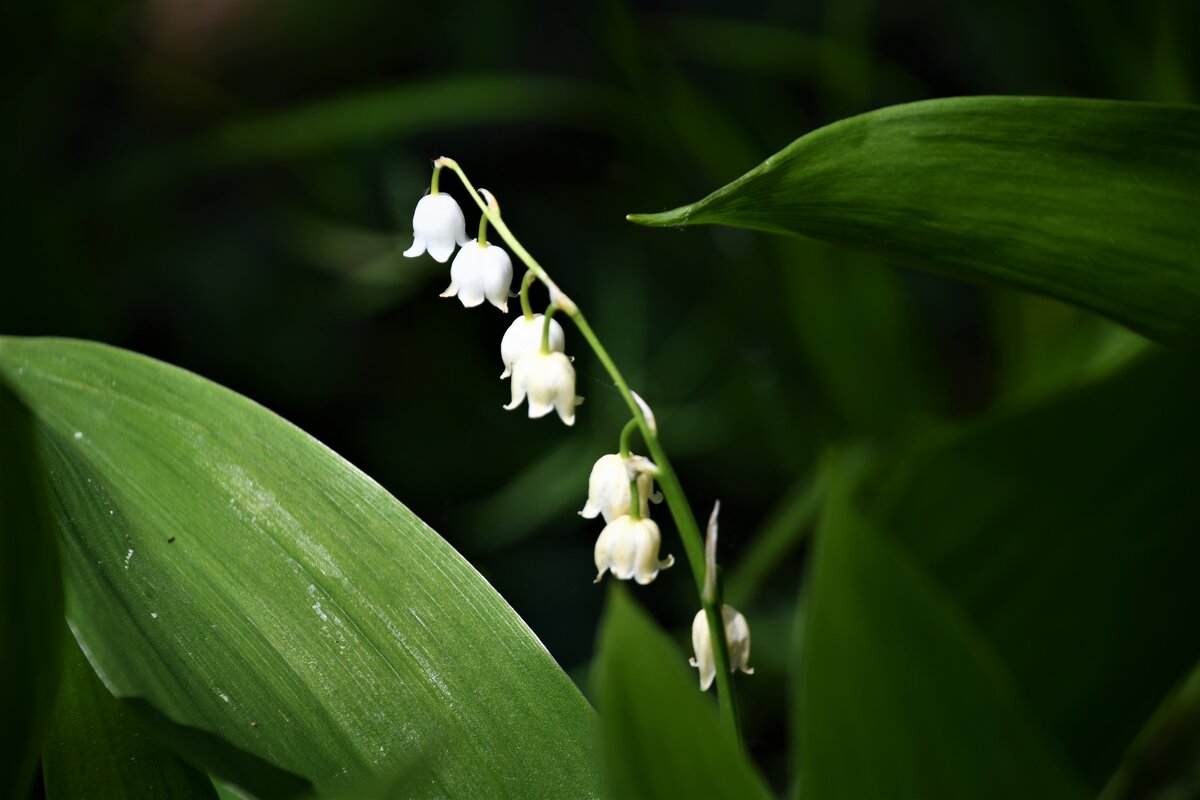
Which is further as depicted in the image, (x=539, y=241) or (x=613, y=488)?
(x=539, y=241)

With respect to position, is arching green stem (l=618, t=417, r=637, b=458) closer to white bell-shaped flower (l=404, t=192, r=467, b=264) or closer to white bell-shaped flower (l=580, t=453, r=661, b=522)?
white bell-shaped flower (l=580, t=453, r=661, b=522)

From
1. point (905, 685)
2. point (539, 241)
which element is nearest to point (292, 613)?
point (905, 685)

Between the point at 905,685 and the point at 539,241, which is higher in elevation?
the point at 905,685

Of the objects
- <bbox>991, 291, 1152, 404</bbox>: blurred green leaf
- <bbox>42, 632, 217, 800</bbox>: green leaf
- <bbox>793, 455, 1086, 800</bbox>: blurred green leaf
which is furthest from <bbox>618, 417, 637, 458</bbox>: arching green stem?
<bbox>991, 291, 1152, 404</bbox>: blurred green leaf

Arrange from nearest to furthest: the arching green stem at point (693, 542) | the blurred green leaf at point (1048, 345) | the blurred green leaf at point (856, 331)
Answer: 1. the arching green stem at point (693, 542)
2. the blurred green leaf at point (1048, 345)
3. the blurred green leaf at point (856, 331)

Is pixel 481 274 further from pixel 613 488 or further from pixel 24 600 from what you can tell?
pixel 24 600

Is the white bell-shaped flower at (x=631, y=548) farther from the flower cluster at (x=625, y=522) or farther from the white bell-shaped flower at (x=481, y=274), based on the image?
→ the white bell-shaped flower at (x=481, y=274)

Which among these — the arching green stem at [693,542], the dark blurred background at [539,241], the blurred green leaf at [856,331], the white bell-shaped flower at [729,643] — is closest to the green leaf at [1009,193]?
the arching green stem at [693,542]
